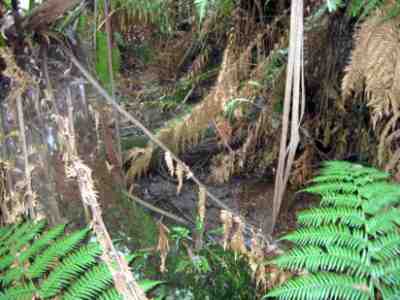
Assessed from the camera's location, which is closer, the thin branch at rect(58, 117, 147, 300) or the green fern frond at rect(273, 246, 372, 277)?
the thin branch at rect(58, 117, 147, 300)

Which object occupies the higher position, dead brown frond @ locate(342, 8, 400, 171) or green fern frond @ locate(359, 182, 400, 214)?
dead brown frond @ locate(342, 8, 400, 171)

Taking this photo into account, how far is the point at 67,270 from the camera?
115 centimetres

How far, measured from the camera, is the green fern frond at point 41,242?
3.96 ft

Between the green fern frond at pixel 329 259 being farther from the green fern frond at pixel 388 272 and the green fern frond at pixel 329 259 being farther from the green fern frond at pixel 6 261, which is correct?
the green fern frond at pixel 6 261

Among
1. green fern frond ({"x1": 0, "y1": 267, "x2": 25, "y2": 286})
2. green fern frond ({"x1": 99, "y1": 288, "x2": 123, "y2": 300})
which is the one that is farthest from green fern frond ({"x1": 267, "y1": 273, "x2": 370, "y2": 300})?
green fern frond ({"x1": 0, "y1": 267, "x2": 25, "y2": 286})

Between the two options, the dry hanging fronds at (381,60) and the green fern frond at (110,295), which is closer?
the green fern frond at (110,295)

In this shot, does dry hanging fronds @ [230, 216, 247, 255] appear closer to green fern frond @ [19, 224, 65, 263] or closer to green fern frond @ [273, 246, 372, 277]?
green fern frond @ [273, 246, 372, 277]

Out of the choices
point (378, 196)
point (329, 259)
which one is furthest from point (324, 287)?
point (378, 196)

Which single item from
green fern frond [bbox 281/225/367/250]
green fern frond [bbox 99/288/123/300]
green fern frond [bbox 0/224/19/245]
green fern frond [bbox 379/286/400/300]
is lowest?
green fern frond [bbox 99/288/123/300]

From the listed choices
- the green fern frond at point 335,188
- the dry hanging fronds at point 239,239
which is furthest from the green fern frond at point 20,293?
the green fern frond at point 335,188

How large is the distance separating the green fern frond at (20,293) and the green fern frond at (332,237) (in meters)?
0.70

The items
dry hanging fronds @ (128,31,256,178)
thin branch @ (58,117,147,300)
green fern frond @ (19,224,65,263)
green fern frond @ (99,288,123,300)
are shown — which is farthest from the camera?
dry hanging fronds @ (128,31,256,178)

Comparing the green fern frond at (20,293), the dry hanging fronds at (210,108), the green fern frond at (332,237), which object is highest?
the dry hanging fronds at (210,108)

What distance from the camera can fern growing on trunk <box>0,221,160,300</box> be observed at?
1.13m
